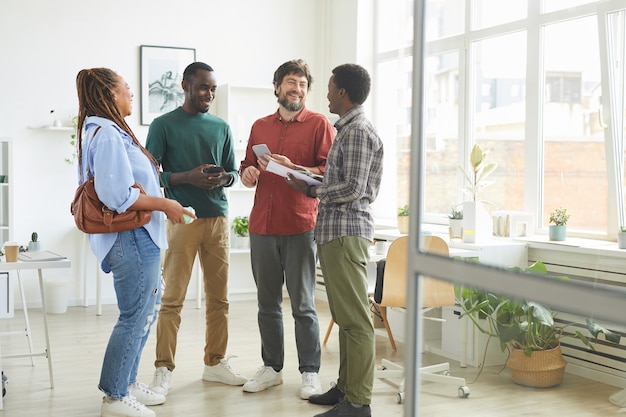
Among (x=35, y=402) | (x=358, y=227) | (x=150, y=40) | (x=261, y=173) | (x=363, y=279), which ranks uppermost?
(x=150, y=40)

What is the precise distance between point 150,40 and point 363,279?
4204 mm

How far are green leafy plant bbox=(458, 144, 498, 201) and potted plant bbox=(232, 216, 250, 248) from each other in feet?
16.9

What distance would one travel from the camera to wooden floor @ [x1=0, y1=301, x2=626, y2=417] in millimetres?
1359

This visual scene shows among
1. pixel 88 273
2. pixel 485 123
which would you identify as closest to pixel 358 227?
pixel 485 123

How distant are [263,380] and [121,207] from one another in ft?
4.41

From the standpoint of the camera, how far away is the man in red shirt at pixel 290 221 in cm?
375

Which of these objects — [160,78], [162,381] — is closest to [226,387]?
[162,381]

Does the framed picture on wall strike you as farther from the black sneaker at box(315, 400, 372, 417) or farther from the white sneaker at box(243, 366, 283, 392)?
the black sneaker at box(315, 400, 372, 417)

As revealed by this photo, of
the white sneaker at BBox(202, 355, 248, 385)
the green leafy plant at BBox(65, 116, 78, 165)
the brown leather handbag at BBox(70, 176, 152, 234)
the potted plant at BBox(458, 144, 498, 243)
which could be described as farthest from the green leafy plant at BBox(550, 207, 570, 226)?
the green leafy plant at BBox(65, 116, 78, 165)

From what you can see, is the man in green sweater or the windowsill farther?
the man in green sweater

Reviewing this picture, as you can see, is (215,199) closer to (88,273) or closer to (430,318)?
(430,318)

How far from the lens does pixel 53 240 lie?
649 centimetres

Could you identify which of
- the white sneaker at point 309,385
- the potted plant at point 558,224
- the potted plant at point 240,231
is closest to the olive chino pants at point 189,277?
the white sneaker at point 309,385

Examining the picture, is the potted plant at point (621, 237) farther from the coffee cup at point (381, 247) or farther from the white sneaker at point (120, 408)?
the coffee cup at point (381, 247)
